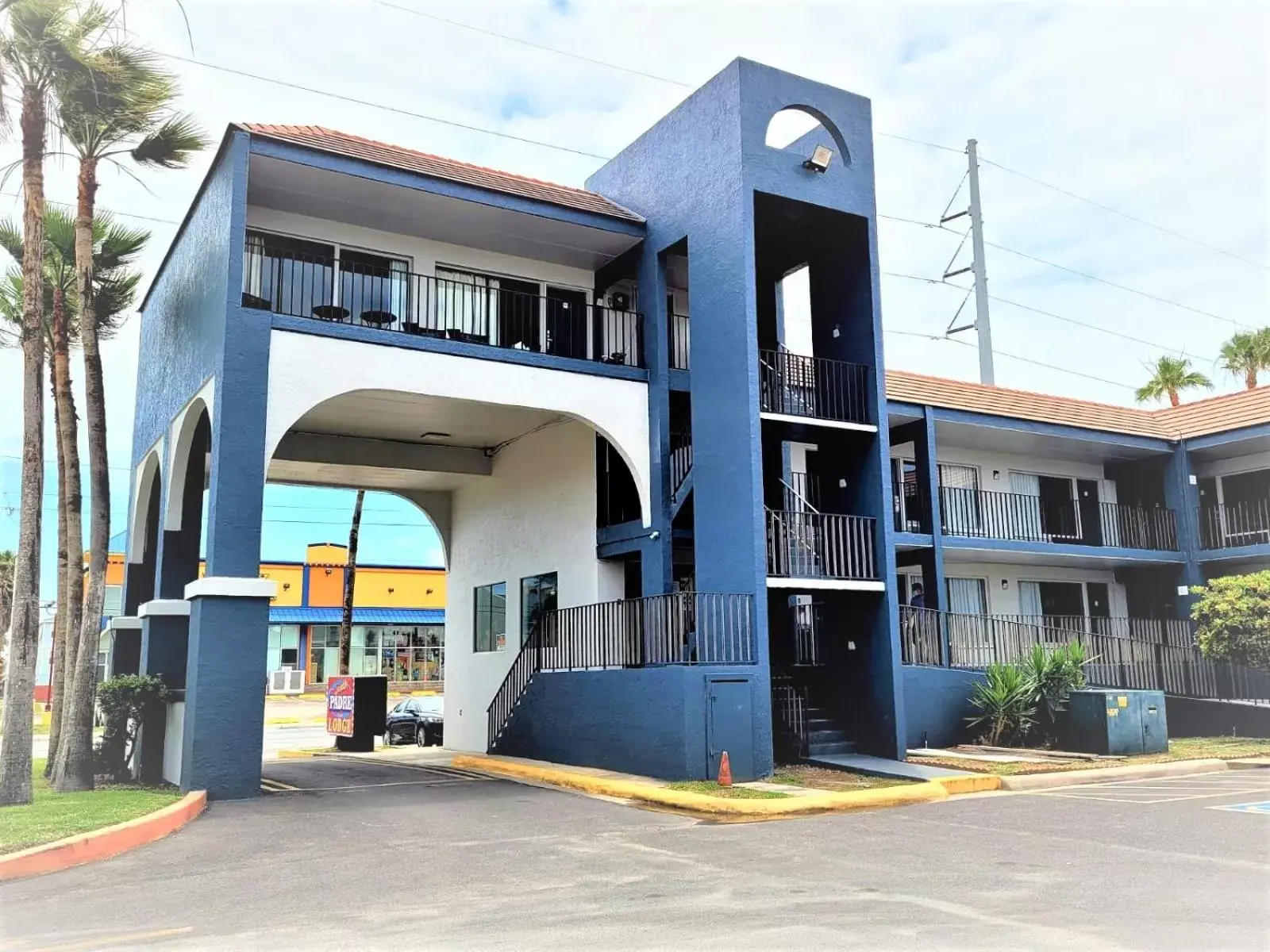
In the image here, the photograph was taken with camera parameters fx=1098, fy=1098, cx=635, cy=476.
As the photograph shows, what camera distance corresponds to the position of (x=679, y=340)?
19.8 meters

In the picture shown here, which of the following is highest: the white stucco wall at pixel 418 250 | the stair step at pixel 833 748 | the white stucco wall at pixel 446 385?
the white stucco wall at pixel 418 250

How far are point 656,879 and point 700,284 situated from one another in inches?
428

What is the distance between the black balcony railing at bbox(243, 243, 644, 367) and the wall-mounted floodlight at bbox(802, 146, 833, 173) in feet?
12.4

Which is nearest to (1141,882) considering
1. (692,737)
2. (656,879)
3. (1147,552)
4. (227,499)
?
(656,879)

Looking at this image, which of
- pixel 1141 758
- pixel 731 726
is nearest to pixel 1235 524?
pixel 1141 758

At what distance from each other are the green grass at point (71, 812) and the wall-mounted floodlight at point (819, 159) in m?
12.6

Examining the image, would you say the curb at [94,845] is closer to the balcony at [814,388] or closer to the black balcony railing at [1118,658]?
the balcony at [814,388]

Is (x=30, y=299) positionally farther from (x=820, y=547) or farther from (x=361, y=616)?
(x=361, y=616)

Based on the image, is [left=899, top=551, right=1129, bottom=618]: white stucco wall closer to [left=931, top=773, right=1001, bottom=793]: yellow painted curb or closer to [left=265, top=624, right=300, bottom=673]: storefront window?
[left=931, top=773, right=1001, bottom=793]: yellow painted curb

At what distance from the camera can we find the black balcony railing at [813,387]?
17234 mm

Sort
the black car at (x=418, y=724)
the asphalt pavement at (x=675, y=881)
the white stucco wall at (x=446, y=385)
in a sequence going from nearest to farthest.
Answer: the asphalt pavement at (x=675, y=881)
the white stucco wall at (x=446, y=385)
the black car at (x=418, y=724)

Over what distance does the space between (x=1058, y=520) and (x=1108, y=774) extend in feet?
38.8

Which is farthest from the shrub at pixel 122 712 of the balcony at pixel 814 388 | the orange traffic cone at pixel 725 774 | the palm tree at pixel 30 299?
the balcony at pixel 814 388

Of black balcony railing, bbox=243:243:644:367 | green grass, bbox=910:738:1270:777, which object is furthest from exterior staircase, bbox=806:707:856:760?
black balcony railing, bbox=243:243:644:367
